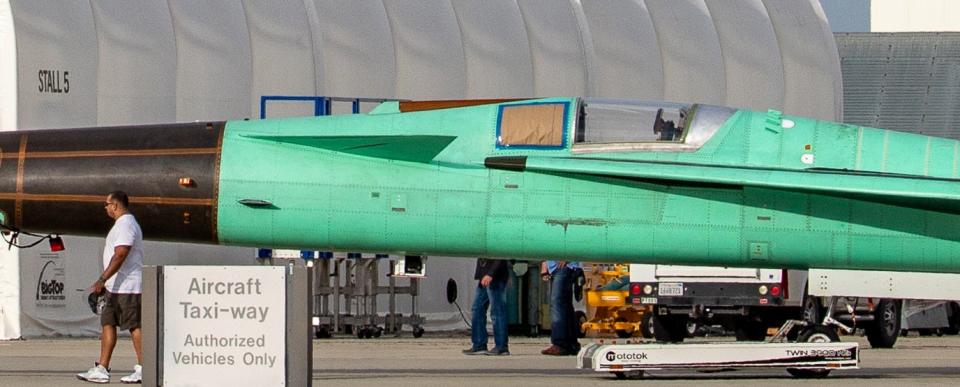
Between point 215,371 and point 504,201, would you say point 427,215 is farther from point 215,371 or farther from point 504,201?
point 215,371

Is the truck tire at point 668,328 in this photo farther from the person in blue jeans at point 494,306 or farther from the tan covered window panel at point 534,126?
the tan covered window panel at point 534,126

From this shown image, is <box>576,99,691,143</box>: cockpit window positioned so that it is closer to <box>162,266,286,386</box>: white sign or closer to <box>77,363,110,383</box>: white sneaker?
<box>162,266,286,386</box>: white sign

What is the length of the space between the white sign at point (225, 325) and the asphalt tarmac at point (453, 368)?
2496mm

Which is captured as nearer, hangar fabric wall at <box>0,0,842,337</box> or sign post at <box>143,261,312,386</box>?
sign post at <box>143,261,312,386</box>

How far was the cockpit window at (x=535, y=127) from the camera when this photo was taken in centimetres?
1553

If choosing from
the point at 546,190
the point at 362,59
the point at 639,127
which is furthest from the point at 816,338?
the point at 362,59

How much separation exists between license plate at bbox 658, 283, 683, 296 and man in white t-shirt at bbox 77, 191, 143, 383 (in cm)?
925

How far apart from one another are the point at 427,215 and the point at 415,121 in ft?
2.91

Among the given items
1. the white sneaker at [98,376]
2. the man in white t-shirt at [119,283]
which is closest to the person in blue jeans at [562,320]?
the man in white t-shirt at [119,283]

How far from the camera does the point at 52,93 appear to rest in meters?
25.3

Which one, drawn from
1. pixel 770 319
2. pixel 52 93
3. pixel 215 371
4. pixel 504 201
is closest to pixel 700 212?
pixel 504 201

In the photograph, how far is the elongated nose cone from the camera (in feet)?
50.8

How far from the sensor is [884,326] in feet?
82.4

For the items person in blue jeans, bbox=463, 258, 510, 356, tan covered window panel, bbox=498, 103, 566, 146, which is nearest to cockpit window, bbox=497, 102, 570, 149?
tan covered window panel, bbox=498, 103, 566, 146
